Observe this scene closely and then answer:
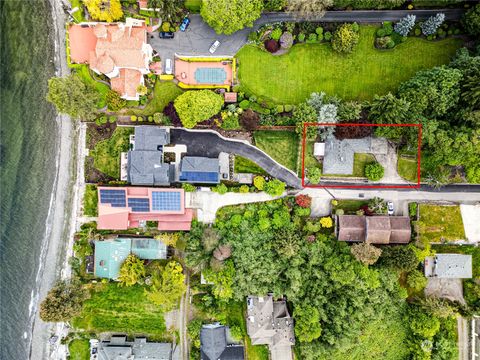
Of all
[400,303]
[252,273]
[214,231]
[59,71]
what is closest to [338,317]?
[400,303]

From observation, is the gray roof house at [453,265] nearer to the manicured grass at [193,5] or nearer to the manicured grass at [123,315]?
the manicured grass at [123,315]

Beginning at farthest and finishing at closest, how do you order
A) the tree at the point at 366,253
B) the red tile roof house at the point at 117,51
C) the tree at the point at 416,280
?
the tree at the point at 416,280, the red tile roof house at the point at 117,51, the tree at the point at 366,253

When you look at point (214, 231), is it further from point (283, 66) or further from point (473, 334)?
point (473, 334)

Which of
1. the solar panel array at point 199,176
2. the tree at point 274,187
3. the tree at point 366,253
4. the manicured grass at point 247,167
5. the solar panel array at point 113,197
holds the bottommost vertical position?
the tree at point 366,253

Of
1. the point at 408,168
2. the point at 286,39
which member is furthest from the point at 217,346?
the point at 286,39

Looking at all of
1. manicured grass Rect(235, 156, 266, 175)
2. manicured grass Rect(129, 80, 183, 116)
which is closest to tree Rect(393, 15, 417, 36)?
manicured grass Rect(235, 156, 266, 175)

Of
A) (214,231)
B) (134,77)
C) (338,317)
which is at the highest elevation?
(134,77)

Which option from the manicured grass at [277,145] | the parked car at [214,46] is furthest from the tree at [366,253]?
the parked car at [214,46]
